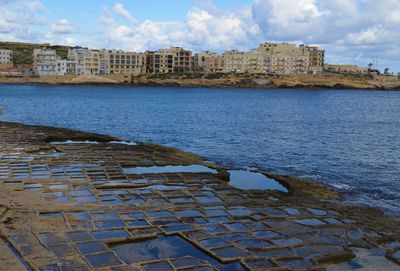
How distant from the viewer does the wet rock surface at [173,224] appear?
13961 millimetres

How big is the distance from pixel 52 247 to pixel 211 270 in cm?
475

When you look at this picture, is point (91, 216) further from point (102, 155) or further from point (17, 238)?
point (102, 155)

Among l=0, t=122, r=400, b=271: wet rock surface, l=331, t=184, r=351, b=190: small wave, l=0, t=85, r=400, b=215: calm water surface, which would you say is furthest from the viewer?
Answer: l=0, t=85, r=400, b=215: calm water surface

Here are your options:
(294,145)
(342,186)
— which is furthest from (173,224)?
(294,145)

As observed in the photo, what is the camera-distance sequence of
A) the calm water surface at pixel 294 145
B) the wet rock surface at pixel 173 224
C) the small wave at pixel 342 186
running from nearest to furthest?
the wet rock surface at pixel 173 224 → the small wave at pixel 342 186 → the calm water surface at pixel 294 145

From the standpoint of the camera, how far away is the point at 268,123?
2749 inches

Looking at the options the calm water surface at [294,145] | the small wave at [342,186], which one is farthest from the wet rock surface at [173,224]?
the calm water surface at [294,145]

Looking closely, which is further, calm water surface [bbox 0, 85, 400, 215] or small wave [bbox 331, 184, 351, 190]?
calm water surface [bbox 0, 85, 400, 215]

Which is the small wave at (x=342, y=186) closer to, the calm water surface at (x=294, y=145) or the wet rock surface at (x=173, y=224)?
the calm water surface at (x=294, y=145)

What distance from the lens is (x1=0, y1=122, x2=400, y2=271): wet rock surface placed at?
14.0m

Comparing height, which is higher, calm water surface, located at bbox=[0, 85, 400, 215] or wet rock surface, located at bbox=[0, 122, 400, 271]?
wet rock surface, located at bbox=[0, 122, 400, 271]

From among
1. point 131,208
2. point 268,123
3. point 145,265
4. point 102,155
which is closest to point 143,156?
point 102,155

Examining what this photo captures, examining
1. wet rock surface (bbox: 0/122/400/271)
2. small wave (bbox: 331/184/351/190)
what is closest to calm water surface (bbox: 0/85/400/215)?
small wave (bbox: 331/184/351/190)

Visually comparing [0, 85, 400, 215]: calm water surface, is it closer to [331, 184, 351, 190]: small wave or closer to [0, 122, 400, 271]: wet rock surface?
[331, 184, 351, 190]: small wave
